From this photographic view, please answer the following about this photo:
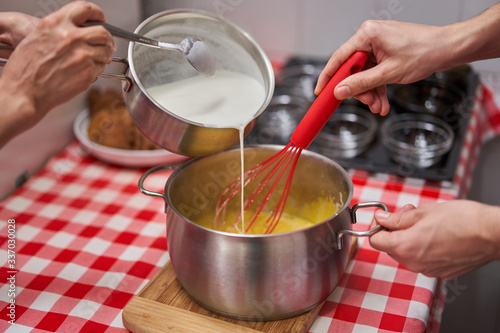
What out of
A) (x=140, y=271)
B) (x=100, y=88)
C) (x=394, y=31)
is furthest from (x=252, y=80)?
(x=100, y=88)

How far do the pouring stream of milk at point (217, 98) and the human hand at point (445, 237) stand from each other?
235 mm

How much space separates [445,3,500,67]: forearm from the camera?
84 centimetres

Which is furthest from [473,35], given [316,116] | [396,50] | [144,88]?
[144,88]

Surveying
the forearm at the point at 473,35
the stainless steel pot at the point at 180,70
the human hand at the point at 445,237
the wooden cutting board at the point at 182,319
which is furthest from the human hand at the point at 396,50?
the wooden cutting board at the point at 182,319

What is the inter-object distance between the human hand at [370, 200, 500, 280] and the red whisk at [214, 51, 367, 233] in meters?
0.17

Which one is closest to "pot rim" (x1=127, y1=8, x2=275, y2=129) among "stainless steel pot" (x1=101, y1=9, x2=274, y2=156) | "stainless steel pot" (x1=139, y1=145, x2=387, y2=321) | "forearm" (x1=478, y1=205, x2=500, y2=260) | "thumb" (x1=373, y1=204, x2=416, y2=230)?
"stainless steel pot" (x1=101, y1=9, x2=274, y2=156)

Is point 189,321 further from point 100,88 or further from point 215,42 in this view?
point 100,88

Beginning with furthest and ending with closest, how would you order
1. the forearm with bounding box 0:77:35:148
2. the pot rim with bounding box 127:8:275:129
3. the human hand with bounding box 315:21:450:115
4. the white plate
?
the white plate
the human hand with bounding box 315:21:450:115
the pot rim with bounding box 127:8:275:129
the forearm with bounding box 0:77:35:148

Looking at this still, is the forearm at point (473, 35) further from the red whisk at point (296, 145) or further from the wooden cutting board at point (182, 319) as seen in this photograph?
the wooden cutting board at point (182, 319)

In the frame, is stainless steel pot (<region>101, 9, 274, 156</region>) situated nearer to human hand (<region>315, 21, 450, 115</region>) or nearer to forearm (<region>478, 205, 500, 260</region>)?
human hand (<region>315, 21, 450, 115</region>)

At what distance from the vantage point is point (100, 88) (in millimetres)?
1410

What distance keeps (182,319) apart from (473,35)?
0.62 m

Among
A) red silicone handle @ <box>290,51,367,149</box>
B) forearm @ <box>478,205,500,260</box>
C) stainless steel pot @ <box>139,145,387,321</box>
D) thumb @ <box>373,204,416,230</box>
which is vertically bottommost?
stainless steel pot @ <box>139,145,387,321</box>

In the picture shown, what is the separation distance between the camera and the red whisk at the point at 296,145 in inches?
29.6
